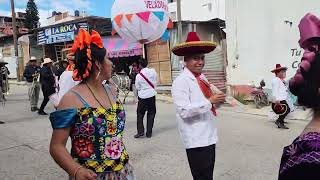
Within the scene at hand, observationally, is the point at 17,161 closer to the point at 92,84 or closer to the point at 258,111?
the point at 92,84

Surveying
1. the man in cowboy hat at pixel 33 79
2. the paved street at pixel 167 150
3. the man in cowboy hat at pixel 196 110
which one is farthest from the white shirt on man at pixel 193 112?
the man in cowboy hat at pixel 33 79

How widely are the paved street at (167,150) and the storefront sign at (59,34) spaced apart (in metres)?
15.0

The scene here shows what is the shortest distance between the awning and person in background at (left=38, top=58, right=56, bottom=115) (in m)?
8.42

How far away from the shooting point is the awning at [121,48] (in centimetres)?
2050

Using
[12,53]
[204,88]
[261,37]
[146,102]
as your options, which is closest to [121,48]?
[261,37]

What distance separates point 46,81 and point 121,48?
31.0ft

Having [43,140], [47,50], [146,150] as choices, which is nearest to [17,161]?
[43,140]

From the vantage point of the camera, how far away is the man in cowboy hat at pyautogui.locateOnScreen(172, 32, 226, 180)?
12.3 ft

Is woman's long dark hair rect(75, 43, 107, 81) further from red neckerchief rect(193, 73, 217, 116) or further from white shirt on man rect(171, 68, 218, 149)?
red neckerchief rect(193, 73, 217, 116)

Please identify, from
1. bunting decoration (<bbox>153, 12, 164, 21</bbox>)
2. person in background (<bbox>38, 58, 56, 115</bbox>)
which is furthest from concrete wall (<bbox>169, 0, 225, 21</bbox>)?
bunting decoration (<bbox>153, 12, 164, 21</bbox>)

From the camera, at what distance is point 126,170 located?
8.89ft

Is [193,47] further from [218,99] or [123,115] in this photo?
[123,115]

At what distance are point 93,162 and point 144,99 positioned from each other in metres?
5.85

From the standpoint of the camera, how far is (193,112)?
3.73 metres
